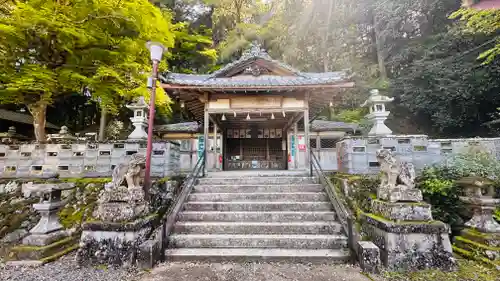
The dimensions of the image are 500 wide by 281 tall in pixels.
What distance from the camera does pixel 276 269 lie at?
3.98 metres

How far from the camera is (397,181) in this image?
15.2 feet

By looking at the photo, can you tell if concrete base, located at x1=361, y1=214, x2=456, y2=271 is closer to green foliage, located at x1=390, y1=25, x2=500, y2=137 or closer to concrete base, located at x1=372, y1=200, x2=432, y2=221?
concrete base, located at x1=372, y1=200, x2=432, y2=221

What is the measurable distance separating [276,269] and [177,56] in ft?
58.1

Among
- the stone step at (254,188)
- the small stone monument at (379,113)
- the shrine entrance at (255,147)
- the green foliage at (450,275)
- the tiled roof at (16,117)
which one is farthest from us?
the tiled roof at (16,117)

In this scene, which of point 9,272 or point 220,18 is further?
point 220,18

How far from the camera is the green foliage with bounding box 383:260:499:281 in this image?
365 cm

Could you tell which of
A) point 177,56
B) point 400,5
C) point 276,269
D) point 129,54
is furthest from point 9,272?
point 400,5

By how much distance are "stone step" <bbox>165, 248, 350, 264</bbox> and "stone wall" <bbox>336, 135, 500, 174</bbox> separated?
356cm

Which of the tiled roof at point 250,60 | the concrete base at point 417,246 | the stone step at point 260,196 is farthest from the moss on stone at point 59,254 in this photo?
the tiled roof at point 250,60

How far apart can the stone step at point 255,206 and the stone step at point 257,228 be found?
20.8 inches

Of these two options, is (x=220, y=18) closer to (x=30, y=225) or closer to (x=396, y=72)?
(x=396, y=72)

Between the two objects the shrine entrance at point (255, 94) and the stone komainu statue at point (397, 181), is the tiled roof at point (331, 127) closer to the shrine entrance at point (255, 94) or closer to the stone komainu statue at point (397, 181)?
the shrine entrance at point (255, 94)

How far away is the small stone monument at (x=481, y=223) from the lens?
4355 mm

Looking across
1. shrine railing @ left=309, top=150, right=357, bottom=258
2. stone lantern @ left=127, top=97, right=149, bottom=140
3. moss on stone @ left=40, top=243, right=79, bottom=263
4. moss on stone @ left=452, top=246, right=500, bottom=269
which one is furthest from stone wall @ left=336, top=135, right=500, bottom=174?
stone lantern @ left=127, top=97, right=149, bottom=140
